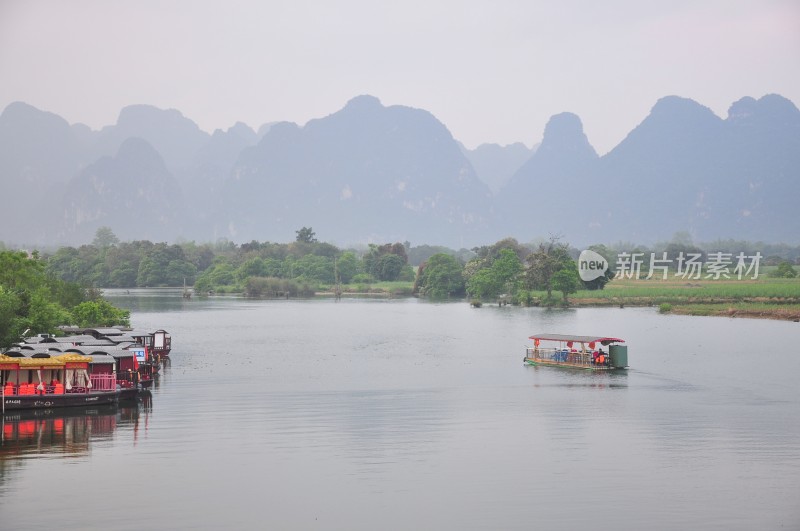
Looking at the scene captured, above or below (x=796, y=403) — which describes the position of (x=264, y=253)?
above

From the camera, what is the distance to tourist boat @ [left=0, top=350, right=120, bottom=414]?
96.6ft

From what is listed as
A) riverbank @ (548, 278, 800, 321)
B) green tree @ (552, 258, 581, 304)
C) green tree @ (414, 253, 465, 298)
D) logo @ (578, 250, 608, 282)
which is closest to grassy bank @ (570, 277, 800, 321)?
riverbank @ (548, 278, 800, 321)

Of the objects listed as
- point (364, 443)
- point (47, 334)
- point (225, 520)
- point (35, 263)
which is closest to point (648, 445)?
point (364, 443)

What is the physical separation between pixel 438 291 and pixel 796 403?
83933 millimetres

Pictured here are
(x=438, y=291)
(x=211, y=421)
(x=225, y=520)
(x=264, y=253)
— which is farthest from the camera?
(x=264, y=253)

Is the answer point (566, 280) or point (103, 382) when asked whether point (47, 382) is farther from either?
point (566, 280)

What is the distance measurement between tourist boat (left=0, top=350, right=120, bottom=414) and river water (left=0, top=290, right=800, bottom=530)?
2.99 ft

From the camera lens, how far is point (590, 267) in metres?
101

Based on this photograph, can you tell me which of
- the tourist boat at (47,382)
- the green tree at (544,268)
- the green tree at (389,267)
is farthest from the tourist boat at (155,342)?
the green tree at (389,267)

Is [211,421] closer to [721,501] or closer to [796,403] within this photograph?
[721,501]

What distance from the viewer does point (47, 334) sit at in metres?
37.5

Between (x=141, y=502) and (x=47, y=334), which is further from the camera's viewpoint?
(x=47, y=334)

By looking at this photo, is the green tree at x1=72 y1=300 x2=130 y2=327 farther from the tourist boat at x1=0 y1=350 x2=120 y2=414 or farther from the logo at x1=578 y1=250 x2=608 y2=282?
the logo at x1=578 y1=250 x2=608 y2=282

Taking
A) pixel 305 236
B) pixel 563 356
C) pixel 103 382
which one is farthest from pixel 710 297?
pixel 305 236
